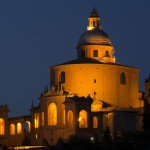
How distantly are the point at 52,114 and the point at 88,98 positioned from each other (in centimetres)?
620

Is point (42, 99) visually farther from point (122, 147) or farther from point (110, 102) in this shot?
point (122, 147)

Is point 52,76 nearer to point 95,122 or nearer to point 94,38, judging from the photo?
point 94,38

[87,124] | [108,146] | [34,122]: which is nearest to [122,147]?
[108,146]

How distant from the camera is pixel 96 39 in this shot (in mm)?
154125

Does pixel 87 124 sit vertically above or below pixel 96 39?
below

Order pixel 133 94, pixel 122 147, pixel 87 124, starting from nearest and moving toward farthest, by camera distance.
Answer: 1. pixel 122 147
2. pixel 87 124
3. pixel 133 94

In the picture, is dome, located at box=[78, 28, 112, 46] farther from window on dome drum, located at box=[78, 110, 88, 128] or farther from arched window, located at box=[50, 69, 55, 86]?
window on dome drum, located at box=[78, 110, 88, 128]

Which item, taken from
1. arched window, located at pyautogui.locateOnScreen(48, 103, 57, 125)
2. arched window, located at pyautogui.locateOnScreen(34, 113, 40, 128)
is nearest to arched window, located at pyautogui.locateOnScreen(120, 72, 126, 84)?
arched window, located at pyautogui.locateOnScreen(48, 103, 57, 125)

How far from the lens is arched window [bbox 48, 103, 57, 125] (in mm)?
147000

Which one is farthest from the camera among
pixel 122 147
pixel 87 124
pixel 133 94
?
pixel 133 94

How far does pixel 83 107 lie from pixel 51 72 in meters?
11.2

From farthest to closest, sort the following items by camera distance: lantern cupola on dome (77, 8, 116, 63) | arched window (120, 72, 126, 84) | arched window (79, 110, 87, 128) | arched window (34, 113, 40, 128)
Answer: lantern cupola on dome (77, 8, 116, 63), arched window (120, 72, 126, 84), arched window (34, 113, 40, 128), arched window (79, 110, 87, 128)

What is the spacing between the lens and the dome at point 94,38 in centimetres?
15400

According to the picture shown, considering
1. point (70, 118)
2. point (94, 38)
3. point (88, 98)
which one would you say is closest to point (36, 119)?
point (70, 118)
